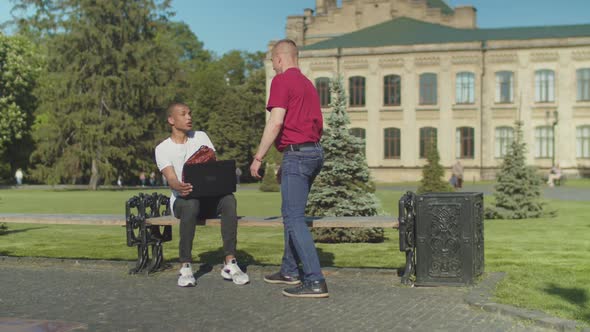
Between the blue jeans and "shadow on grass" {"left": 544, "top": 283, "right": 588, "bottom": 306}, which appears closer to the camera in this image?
"shadow on grass" {"left": 544, "top": 283, "right": 588, "bottom": 306}

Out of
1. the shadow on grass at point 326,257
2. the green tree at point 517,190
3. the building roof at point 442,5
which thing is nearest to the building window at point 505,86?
the building roof at point 442,5

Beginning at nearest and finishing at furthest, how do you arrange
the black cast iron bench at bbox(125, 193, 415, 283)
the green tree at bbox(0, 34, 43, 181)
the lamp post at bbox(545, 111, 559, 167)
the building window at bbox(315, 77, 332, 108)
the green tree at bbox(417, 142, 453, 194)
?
the black cast iron bench at bbox(125, 193, 415, 283), the green tree at bbox(417, 142, 453, 194), the green tree at bbox(0, 34, 43, 181), the lamp post at bbox(545, 111, 559, 167), the building window at bbox(315, 77, 332, 108)

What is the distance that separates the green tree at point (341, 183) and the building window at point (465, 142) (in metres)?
45.4

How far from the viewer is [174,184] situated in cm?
766

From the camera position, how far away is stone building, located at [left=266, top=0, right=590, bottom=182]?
179 feet

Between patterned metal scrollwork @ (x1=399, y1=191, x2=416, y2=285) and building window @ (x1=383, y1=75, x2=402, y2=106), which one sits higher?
building window @ (x1=383, y1=75, x2=402, y2=106)

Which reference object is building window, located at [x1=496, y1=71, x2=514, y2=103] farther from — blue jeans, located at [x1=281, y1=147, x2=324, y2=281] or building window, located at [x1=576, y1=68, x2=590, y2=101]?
blue jeans, located at [x1=281, y1=147, x2=324, y2=281]

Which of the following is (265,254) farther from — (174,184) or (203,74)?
(203,74)

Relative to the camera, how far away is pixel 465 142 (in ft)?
185

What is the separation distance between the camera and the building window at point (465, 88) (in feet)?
184

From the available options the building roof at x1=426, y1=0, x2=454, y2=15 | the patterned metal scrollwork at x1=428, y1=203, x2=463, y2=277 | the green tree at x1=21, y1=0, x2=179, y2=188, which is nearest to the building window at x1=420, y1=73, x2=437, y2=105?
the building roof at x1=426, y1=0, x2=454, y2=15

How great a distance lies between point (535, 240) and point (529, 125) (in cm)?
4492

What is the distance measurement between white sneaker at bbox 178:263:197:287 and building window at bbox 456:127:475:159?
50517mm

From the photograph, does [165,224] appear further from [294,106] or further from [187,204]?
[294,106]
